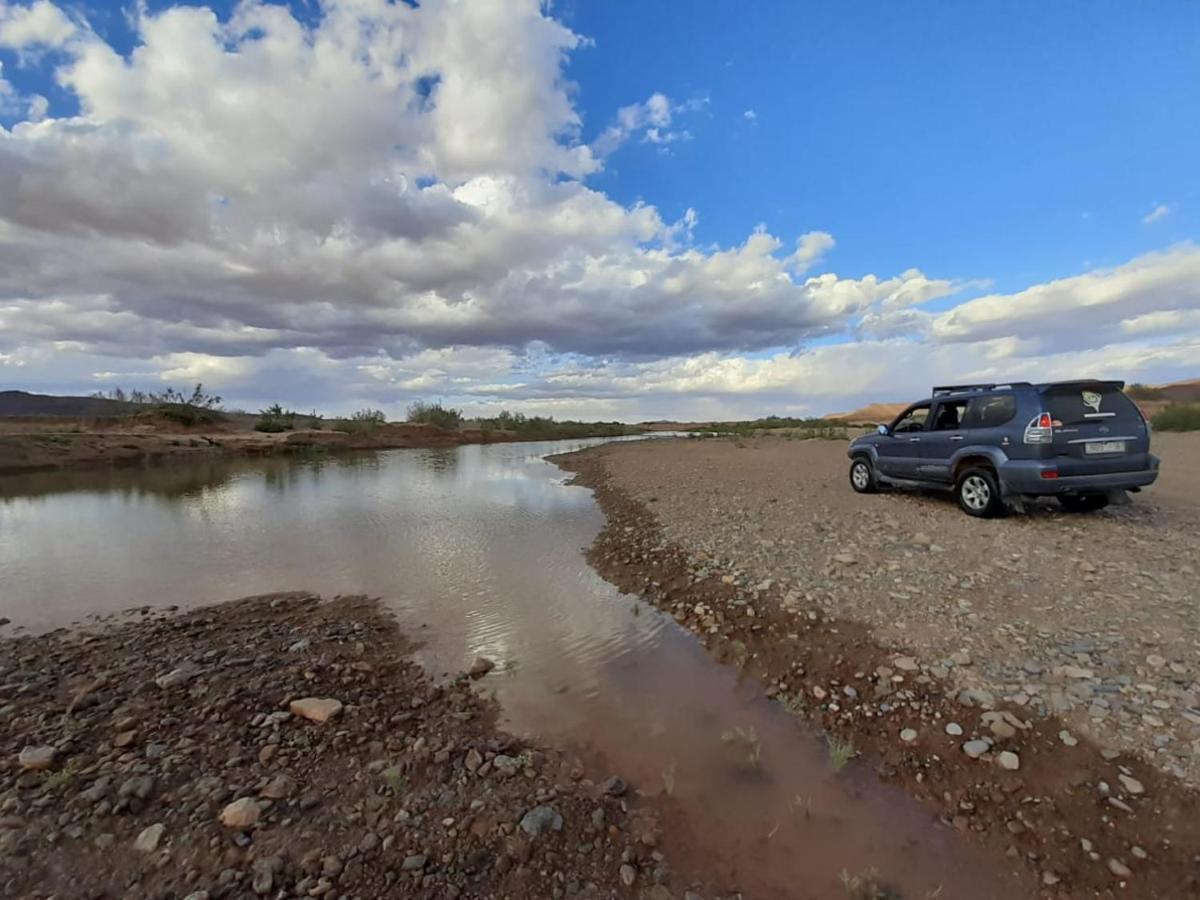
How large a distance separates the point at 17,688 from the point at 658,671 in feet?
18.5

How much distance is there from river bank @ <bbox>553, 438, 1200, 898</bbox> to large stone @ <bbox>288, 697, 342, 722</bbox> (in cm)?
357

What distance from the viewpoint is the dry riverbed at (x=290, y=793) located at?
2.75 m

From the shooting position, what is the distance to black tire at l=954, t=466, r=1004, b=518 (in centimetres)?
944

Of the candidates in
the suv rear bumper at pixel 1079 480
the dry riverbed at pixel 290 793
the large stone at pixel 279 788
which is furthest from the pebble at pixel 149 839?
the suv rear bumper at pixel 1079 480

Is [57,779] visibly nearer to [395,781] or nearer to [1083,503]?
[395,781]

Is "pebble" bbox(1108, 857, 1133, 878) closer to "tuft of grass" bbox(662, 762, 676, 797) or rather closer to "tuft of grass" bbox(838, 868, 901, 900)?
"tuft of grass" bbox(838, 868, 901, 900)

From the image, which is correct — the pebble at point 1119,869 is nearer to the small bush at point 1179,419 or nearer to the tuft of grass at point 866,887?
the tuft of grass at point 866,887

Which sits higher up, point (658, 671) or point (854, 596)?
A: point (854, 596)

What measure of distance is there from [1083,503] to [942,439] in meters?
2.41

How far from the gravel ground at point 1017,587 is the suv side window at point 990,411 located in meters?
1.68

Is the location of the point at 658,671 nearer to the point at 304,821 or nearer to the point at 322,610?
the point at 304,821

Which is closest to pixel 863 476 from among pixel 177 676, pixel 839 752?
pixel 839 752

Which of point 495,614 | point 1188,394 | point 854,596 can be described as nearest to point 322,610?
point 495,614

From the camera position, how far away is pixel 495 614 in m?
6.99
